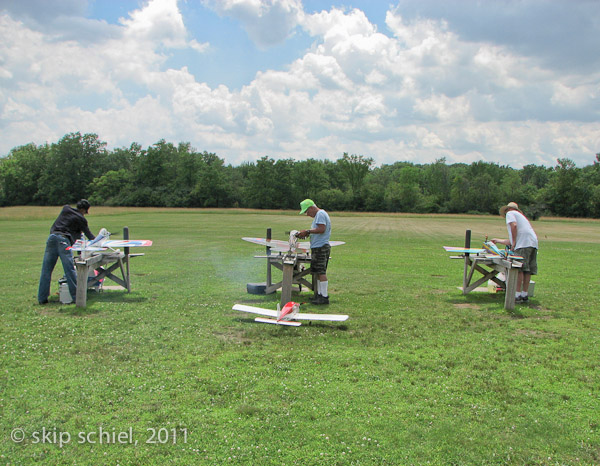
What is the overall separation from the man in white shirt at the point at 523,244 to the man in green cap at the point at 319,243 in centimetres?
367

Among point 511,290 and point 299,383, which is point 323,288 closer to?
point 511,290

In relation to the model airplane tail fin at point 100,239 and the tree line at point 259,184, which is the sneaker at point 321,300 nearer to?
the model airplane tail fin at point 100,239

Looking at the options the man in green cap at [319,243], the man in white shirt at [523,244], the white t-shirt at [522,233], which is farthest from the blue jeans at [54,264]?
the white t-shirt at [522,233]

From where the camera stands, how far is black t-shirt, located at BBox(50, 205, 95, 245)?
29.0 ft

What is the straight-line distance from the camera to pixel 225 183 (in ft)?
334

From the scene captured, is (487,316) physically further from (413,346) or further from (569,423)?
(569,423)

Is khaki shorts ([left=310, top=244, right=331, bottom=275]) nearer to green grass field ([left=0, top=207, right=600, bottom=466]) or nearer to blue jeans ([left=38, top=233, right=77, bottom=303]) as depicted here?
green grass field ([left=0, top=207, right=600, bottom=466])

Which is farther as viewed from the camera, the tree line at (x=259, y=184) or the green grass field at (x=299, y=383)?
the tree line at (x=259, y=184)

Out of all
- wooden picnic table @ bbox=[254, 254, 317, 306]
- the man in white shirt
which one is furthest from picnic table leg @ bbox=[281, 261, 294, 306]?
the man in white shirt

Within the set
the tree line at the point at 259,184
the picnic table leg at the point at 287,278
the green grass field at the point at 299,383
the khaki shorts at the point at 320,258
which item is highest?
the tree line at the point at 259,184

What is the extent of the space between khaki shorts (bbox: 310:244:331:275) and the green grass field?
0.82m

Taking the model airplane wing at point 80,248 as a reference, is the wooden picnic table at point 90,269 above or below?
below

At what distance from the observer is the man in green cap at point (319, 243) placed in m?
8.59

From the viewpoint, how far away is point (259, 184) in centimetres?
10081
